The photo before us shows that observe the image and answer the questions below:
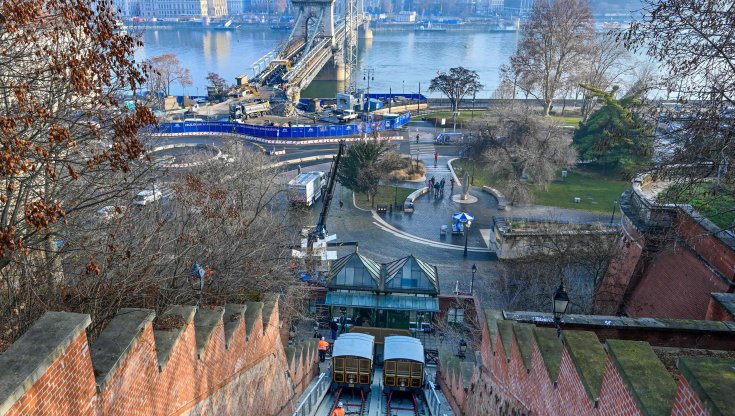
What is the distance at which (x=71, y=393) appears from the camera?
15.2ft

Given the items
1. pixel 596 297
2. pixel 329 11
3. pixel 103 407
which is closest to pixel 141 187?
pixel 103 407

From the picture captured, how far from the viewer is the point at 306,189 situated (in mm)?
27922

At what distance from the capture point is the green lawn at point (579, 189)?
2978 cm

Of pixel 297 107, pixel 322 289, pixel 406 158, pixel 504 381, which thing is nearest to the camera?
pixel 504 381

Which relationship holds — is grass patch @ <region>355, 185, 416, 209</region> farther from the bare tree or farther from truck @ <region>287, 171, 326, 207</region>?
the bare tree

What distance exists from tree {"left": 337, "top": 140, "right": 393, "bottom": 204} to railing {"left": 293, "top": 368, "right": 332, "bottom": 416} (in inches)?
562

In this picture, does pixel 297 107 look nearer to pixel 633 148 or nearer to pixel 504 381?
pixel 633 148

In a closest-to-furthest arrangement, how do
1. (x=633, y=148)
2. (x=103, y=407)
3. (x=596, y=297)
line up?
1. (x=103, y=407)
2. (x=596, y=297)
3. (x=633, y=148)

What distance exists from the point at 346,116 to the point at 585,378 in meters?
46.7

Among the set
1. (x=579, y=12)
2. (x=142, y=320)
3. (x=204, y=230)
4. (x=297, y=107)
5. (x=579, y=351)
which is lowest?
(x=297, y=107)

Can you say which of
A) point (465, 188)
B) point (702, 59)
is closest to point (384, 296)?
point (702, 59)

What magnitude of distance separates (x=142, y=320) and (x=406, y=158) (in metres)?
31.2

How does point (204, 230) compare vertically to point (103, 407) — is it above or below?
below

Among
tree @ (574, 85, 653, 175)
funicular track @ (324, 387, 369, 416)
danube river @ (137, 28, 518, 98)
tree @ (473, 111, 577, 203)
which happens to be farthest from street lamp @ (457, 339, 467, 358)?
danube river @ (137, 28, 518, 98)
